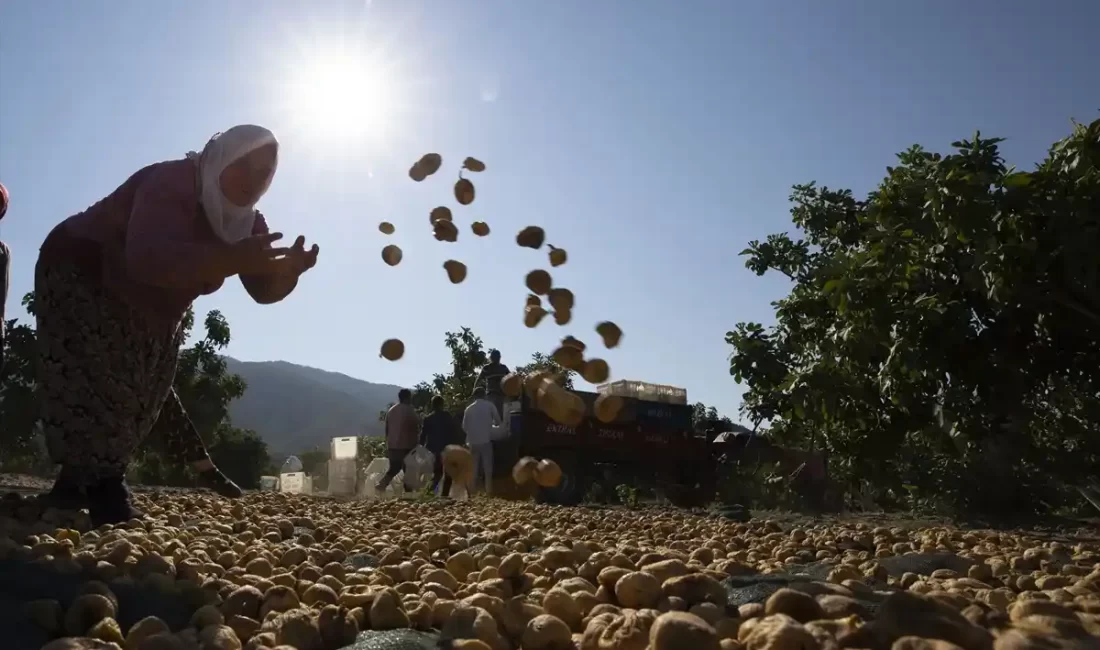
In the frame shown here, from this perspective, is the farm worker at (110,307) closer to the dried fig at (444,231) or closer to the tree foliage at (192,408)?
the dried fig at (444,231)

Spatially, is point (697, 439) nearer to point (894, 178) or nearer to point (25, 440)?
point (894, 178)

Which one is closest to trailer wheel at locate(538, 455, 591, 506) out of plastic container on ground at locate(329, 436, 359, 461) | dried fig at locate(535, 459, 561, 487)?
plastic container on ground at locate(329, 436, 359, 461)

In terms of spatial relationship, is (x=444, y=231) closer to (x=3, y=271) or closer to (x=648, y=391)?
(x=3, y=271)

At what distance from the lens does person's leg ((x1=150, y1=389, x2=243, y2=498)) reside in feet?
12.6

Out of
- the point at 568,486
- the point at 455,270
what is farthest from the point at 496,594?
the point at 568,486

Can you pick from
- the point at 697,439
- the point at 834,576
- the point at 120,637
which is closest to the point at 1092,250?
the point at 834,576

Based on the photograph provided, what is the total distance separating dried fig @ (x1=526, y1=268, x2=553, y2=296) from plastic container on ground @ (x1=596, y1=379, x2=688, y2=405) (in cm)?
656

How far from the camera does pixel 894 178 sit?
4012mm

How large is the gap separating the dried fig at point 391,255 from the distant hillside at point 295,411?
266ft

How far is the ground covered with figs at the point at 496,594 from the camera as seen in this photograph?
4.65 ft

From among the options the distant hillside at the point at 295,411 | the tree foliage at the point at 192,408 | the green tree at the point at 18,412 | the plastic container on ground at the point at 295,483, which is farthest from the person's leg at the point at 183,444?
the distant hillside at the point at 295,411

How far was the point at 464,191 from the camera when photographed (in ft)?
13.5

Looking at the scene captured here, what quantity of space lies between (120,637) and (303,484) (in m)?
9.12

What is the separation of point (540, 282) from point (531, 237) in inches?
10.1
